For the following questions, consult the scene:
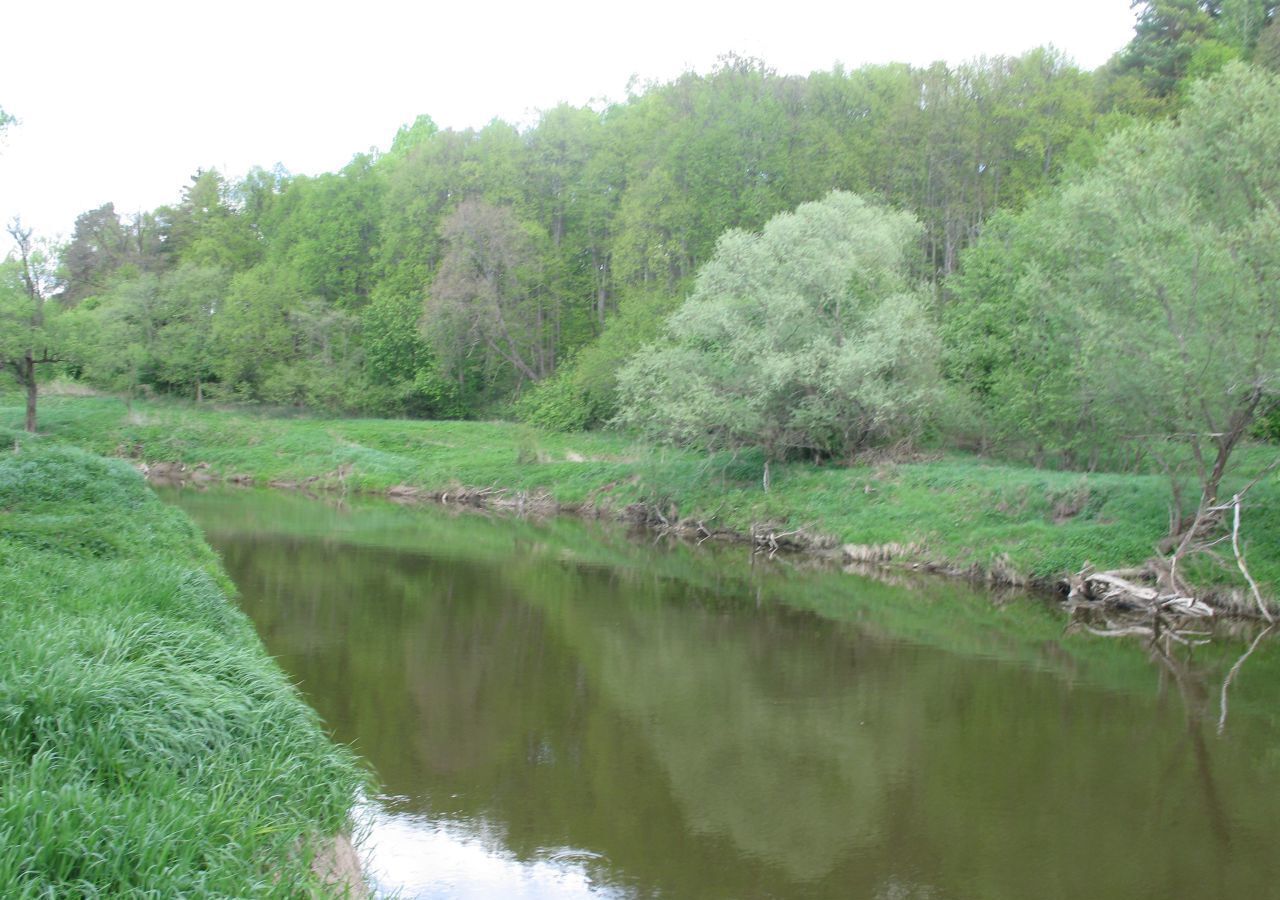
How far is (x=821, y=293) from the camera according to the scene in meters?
30.9

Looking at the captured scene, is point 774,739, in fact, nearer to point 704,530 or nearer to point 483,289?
point 704,530

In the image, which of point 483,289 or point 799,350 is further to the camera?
point 483,289

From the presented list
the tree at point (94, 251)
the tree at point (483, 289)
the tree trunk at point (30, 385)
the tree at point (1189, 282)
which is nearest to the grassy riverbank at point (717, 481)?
the tree trunk at point (30, 385)

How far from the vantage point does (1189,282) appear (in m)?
20.1

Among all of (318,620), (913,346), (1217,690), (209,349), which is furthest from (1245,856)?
(209,349)

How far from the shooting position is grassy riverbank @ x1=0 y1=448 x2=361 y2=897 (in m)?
5.70

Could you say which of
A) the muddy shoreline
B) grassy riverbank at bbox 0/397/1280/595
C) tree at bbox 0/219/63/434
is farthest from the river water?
tree at bbox 0/219/63/434

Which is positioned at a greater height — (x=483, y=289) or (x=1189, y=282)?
(x=483, y=289)

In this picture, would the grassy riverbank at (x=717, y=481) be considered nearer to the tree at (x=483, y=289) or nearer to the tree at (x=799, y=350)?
the tree at (x=799, y=350)

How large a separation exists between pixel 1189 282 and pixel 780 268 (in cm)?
1301

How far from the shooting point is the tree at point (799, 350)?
2945cm

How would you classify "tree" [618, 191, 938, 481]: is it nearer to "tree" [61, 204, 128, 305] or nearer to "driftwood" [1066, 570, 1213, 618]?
"driftwood" [1066, 570, 1213, 618]

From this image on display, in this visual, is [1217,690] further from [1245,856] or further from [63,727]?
[63,727]

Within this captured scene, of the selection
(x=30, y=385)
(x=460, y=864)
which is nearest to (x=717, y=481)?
(x=460, y=864)
